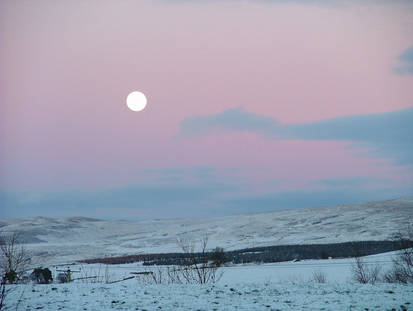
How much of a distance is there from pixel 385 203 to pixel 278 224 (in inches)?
899

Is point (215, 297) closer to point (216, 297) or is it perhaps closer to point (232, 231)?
point (216, 297)

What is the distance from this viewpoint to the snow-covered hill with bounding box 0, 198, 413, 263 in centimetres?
7106

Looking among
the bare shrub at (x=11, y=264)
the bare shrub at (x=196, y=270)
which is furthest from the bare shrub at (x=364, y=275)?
the bare shrub at (x=11, y=264)

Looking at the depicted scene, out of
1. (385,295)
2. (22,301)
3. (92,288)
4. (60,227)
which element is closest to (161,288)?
(92,288)

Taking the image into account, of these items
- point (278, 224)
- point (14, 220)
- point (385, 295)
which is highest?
point (14, 220)

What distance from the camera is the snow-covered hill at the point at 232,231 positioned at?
71062 mm

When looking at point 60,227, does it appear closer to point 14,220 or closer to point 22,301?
point 14,220

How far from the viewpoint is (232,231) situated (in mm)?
89812

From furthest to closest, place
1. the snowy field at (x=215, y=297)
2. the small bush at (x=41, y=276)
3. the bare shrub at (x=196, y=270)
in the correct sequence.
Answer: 1. the small bush at (x=41, y=276)
2. the bare shrub at (x=196, y=270)
3. the snowy field at (x=215, y=297)

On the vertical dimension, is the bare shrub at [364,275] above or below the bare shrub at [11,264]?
below

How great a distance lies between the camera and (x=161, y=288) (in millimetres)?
15164

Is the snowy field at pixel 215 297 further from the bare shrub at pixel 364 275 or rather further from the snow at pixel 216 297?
the bare shrub at pixel 364 275

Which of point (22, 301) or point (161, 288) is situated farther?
point (161, 288)

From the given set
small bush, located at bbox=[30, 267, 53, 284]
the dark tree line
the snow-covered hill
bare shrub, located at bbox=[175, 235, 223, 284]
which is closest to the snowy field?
bare shrub, located at bbox=[175, 235, 223, 284]
